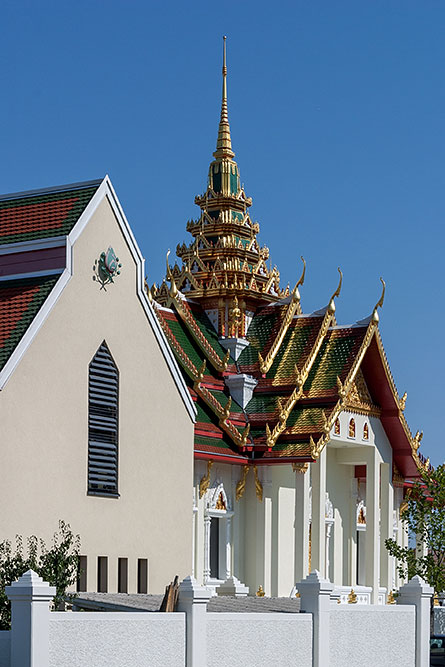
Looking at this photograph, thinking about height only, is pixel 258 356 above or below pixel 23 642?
above

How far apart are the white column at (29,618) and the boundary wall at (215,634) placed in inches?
0.4

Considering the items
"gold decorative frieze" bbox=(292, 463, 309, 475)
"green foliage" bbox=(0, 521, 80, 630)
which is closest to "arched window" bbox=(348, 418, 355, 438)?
"gold decorative frieze" bbox=(292, 463, 309, 475)

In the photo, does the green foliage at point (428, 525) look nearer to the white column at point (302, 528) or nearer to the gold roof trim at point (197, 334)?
the white column at point (302, 528)

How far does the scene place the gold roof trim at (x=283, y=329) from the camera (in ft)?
113

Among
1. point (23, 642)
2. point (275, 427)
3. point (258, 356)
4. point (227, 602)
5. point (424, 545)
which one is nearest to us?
point (23, 642)

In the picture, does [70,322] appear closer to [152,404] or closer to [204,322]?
[152,404]

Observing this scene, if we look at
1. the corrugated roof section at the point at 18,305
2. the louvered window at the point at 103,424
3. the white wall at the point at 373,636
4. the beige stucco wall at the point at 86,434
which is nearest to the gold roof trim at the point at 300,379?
the beige stucco wall at the point at 86,434

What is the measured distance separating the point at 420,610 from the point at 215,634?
287 inches

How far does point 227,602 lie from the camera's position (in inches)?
955

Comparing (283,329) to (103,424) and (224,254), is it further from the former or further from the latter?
(103,424)

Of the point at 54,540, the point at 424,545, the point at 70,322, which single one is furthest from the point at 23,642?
the point at 424,545

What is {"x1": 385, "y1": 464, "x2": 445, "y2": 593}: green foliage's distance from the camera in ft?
121

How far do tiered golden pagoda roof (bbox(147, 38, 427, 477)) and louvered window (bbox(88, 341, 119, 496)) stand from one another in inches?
256

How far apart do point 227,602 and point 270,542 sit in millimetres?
8812
